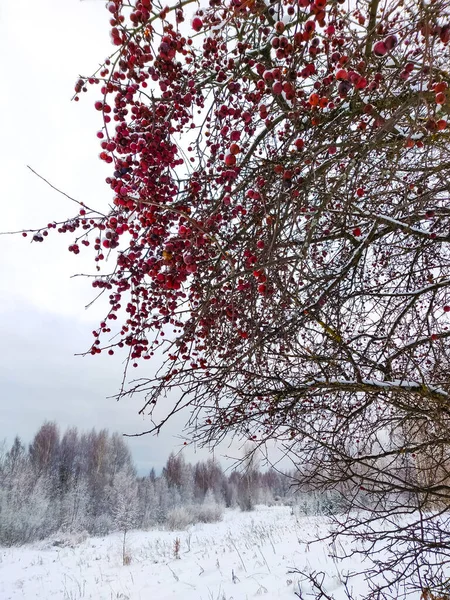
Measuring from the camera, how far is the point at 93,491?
27.8 metres

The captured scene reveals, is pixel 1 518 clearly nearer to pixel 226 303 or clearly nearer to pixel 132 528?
pixel 132 528

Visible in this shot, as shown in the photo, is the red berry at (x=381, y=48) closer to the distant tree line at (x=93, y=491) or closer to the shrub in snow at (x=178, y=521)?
the distant tree line at (x=93, y=491)

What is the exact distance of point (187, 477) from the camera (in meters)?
35.2

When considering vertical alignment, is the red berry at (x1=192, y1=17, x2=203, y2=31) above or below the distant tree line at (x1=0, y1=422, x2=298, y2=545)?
above

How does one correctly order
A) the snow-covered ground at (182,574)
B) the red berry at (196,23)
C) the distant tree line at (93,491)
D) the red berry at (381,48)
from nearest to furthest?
the red berry at (381,48) → the red berry at (196,23) → the snow-covered ground at (182,574) → the distant tree line at (93,491)

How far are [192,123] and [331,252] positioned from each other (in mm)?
2166

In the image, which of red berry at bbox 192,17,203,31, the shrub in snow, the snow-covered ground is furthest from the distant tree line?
red berry at bbox 192,17,203,31

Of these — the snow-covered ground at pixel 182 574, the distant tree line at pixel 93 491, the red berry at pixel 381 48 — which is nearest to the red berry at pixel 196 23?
the red berry at pixel 381 48

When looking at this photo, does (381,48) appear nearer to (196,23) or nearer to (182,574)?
(196,23)

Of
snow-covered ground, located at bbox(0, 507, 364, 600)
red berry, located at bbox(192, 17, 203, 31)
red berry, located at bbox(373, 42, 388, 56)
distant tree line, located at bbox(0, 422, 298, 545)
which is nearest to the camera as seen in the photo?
red berry, located at bbox(373, 42, 388, 56)

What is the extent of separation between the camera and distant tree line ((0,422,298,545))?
65.9 ft

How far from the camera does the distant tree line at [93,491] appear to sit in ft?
65.9

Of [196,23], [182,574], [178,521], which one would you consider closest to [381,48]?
[196,23]

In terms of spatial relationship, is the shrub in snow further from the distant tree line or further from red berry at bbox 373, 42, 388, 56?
red berry at bbox 373, 42, 388, 56
